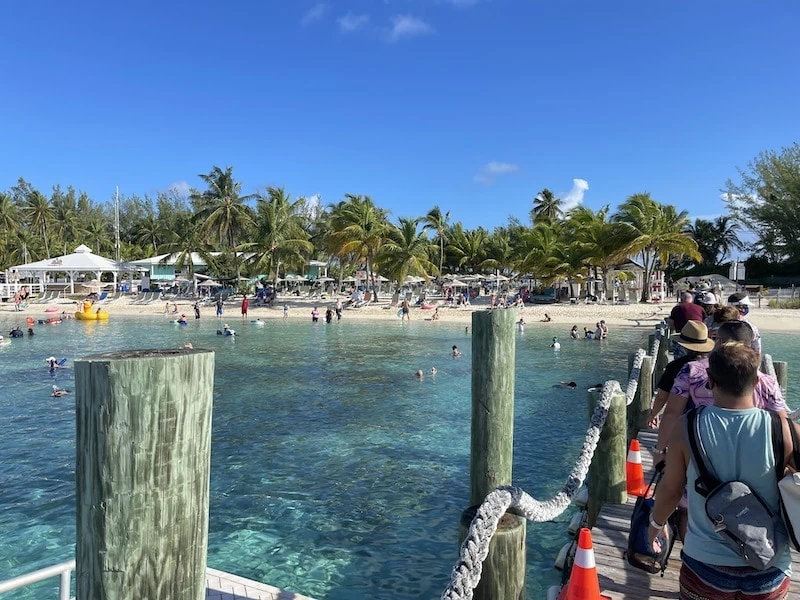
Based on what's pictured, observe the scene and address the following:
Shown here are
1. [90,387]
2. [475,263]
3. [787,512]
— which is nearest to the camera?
[90,387]

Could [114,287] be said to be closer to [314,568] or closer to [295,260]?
[295,260]

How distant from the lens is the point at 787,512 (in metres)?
2.34

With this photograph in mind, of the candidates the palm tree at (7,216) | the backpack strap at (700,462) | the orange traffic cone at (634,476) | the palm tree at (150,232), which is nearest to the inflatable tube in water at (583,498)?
the orange traffic cone at (634,476)

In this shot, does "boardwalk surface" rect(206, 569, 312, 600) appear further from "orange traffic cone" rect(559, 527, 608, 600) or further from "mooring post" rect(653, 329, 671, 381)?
"mooring post" rect(653, 329, 671, 381)

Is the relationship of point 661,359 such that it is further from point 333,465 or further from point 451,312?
point 451,312

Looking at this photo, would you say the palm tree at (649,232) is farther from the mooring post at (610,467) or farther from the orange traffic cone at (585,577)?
the orange traffic cone at (585,577)

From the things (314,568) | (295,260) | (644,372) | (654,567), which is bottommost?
(314,568)

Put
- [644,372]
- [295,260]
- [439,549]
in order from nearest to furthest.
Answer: [439,549], [644,372], [295,260]

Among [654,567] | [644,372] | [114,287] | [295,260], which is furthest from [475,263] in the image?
[654,567]

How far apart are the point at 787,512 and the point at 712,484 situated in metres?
0.28

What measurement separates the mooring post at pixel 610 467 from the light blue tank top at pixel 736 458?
300cm

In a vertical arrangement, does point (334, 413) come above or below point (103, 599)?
below

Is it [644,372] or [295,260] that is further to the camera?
[295,260]

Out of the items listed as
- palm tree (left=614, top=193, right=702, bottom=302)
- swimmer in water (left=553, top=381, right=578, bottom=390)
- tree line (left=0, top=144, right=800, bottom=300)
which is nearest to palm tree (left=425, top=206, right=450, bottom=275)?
tree line (left=0, top=144, right=800, bottom=300)
